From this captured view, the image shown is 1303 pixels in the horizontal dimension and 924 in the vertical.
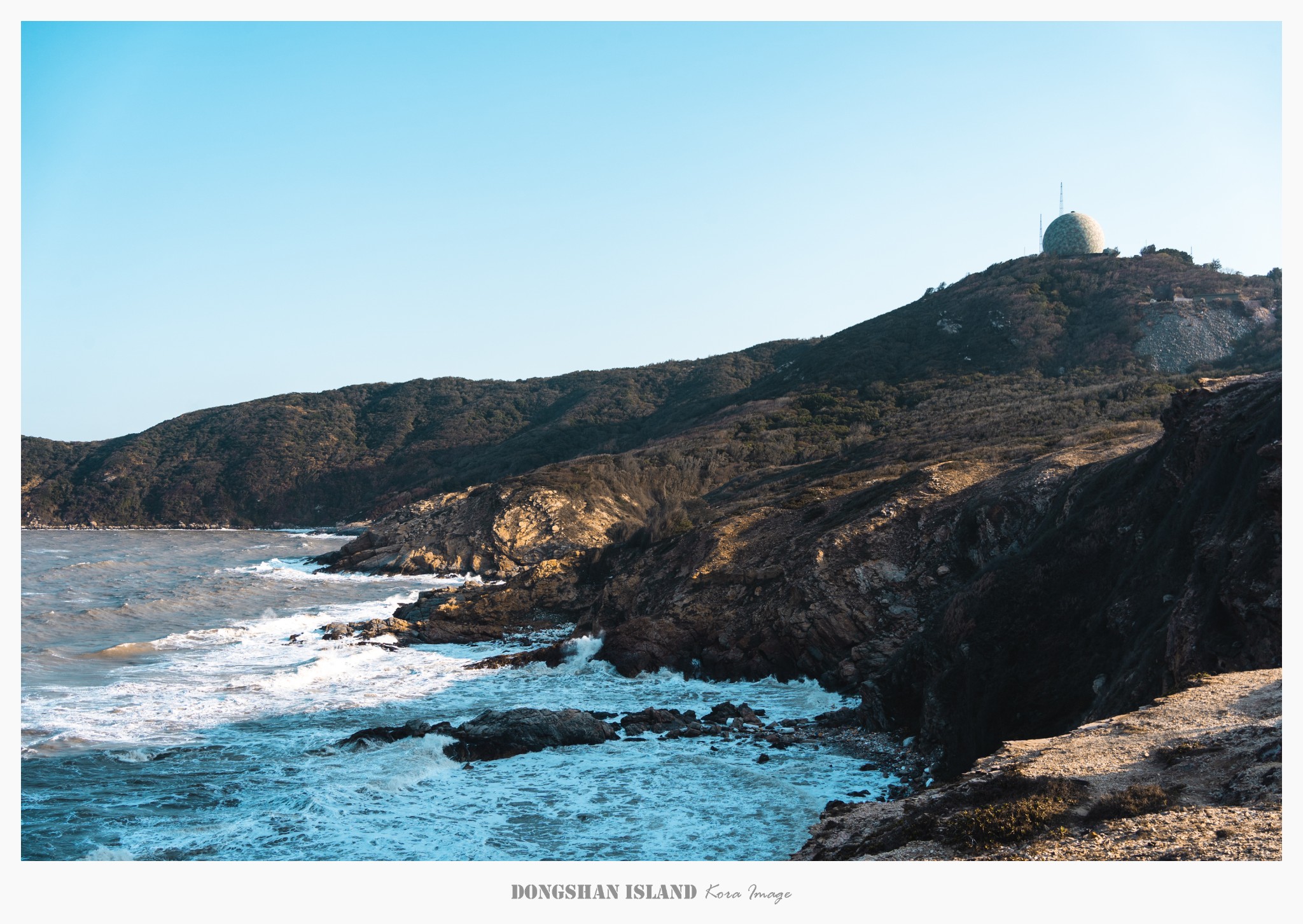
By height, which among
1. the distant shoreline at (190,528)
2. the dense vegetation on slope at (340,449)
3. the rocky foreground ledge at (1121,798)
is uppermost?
the dense vegetation on slope at (340,449)

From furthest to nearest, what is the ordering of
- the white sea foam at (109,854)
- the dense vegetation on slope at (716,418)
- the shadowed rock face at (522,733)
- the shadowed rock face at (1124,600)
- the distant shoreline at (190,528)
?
the distant shoreline at (190,528) → the dense vegetation on slope at (716,418) → the shadowed rock face at (522,733) → the white sea foam at (109,854) → the shadowed rock face at (1124,600)

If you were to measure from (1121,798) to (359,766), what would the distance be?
453 inches

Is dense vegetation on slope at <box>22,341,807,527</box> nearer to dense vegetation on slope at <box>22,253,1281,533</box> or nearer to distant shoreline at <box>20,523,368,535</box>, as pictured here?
dense vegetation on slope at <box>22,253,1281,533</box>

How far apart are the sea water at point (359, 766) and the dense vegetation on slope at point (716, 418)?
11.7m

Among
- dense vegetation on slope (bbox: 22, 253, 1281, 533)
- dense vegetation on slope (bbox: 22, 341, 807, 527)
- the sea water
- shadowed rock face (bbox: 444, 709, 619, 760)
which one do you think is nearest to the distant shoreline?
dense vegetation on slope (bbox: 22, 341, 807, 527)

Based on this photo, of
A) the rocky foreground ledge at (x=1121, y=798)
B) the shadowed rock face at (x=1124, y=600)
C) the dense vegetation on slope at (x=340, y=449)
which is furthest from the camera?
the dense vegetation on slope at (x=340, y=449)

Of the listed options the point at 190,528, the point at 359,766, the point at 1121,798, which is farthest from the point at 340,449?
the point at 1121,798

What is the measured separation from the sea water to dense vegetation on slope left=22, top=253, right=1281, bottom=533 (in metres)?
11.7

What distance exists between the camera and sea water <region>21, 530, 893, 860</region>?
11.6 m

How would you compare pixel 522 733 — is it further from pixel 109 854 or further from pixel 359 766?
pixel 109 854

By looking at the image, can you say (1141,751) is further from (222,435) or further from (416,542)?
(222,435)

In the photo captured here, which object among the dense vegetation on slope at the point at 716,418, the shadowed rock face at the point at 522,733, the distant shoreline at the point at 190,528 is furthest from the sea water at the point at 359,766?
the distant shoreline at the point at 190,528

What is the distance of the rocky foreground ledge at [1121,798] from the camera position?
684cm

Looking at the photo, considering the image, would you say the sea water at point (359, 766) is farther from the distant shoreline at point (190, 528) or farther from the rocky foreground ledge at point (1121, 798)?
the distant shoreline at point (190, 528)
